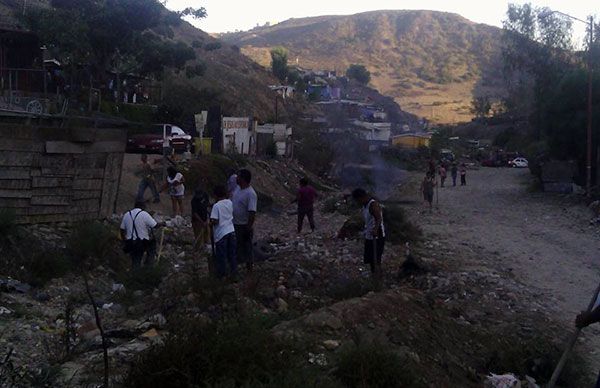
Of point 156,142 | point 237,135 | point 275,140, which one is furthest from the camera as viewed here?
point 275,140

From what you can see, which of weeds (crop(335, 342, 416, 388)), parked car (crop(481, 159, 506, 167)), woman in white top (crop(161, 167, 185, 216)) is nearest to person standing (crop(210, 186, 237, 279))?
weeds (crop(335, 342, 416, 388))

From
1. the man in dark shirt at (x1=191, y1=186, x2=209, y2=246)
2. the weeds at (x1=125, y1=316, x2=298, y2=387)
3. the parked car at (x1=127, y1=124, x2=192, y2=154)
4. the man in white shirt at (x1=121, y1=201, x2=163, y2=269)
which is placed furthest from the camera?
the parked car at (x1=127, y1=124, x2=192, y2=154)

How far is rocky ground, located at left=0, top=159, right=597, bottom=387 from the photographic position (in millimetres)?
6457

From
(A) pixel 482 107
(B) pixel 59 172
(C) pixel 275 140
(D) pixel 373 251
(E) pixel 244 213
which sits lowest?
(D) pixel 373 251

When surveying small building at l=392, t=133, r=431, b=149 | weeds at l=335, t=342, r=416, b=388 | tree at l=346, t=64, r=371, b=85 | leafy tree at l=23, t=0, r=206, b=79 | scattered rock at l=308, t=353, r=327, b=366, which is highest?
tree at l=346, t=64, r=371, b=85

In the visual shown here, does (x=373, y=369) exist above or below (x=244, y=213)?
below

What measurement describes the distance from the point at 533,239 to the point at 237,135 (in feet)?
57.5

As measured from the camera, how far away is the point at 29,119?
14.6 metres

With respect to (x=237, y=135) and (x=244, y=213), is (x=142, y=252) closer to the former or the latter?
(x=244, y=213)

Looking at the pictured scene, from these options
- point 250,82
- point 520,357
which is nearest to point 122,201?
point 520,357

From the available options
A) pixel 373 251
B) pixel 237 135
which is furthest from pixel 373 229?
pixel 237 135

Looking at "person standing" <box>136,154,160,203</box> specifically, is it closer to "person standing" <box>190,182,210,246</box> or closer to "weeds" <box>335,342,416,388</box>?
"person standing" <box>190,182,210,246</box>

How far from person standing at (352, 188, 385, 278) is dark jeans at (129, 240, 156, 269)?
286 centimetres

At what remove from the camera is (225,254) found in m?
9.41
